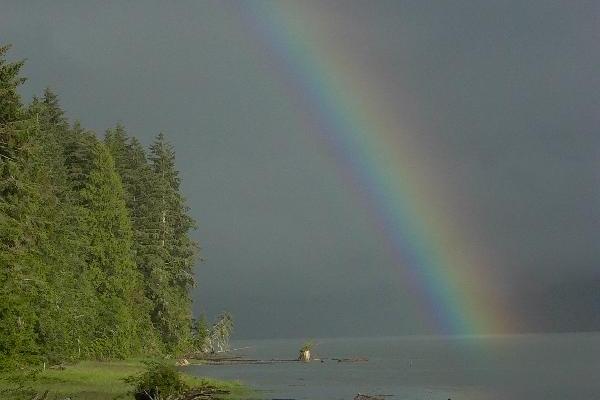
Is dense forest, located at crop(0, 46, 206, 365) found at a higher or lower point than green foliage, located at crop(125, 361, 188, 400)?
higher

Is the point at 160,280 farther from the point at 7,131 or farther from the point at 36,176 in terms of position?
the point at 7,131

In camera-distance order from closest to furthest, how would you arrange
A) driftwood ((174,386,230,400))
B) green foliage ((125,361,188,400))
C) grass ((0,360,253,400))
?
green foliage ((125,361,188,400))
grass ((0,360,253,400))
driftwood ((174,386,230,400))

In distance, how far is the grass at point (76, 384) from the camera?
37.3 metres

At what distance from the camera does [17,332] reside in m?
44.4

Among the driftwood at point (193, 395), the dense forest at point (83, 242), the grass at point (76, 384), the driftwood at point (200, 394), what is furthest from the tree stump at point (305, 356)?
the driftwood at point (200, 394)

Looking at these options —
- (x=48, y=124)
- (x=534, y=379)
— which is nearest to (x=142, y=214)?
(x=48, y=124)

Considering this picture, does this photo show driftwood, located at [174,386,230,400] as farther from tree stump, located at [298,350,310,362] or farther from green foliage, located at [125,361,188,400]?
tree stump, located at [298,350,310,362]

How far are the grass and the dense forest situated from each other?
195cm

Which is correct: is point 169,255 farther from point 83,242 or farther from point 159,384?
point 159,384

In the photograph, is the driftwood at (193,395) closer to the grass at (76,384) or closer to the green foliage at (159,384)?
the green foliage at (159,384)

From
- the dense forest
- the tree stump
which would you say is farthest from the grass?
the tree stump

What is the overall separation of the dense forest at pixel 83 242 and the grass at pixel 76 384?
1.95 m

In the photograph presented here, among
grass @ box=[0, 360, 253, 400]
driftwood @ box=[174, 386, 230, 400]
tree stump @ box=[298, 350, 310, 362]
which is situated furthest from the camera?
tree stump @ box=[298, 350, 310, 362]

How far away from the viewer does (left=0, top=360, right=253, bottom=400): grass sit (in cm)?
3734
